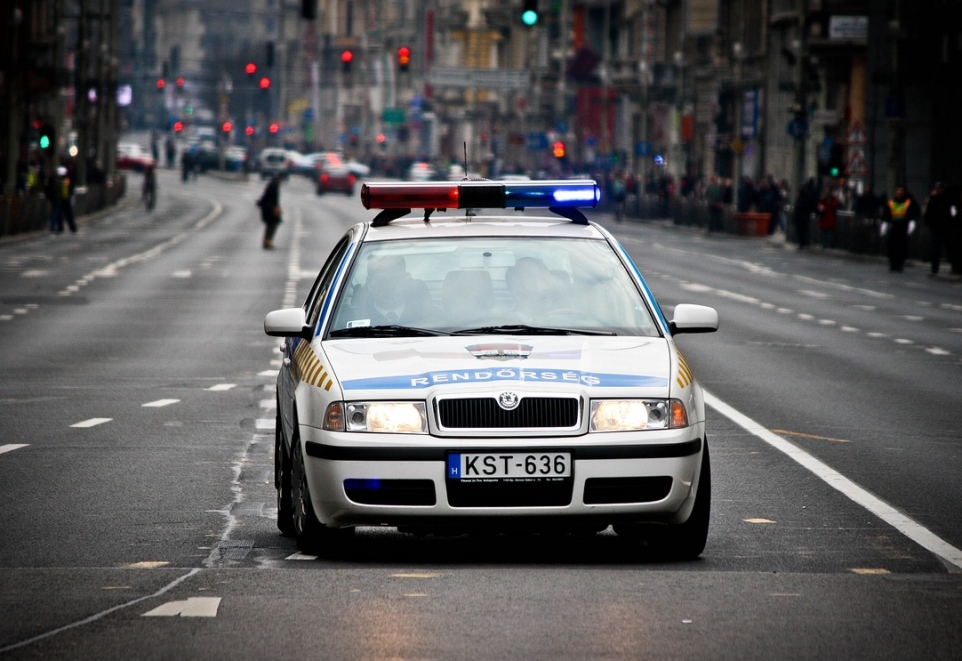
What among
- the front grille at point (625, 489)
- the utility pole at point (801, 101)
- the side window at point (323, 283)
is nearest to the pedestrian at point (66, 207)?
the utility pole at point (801, 101)

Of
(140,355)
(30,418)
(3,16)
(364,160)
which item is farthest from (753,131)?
(364,160)

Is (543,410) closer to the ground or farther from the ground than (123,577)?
farther from the ground

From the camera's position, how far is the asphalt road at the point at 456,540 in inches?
263

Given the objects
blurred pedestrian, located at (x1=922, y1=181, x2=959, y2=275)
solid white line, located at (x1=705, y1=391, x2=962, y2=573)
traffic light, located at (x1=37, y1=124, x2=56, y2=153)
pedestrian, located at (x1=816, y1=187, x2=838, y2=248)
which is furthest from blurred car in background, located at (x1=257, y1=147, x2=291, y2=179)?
solid white line, located at (x1=705, y1=391, x2=962, y2=573)

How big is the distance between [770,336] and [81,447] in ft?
42.3

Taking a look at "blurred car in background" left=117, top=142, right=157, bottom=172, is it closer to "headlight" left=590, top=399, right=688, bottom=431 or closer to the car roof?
the car roof

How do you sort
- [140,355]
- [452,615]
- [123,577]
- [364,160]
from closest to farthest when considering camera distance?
[452,615]
[123,577]
[140,355]
[364,160]

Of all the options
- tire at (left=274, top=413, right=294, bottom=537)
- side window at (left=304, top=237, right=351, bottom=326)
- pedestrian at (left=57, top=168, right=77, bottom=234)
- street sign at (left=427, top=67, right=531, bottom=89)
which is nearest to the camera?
tire at (left=274, top=413, right=294, bottom=537)

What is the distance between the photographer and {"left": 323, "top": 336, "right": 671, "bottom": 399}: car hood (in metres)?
8.09

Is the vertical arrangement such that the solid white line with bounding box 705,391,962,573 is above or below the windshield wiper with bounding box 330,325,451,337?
below

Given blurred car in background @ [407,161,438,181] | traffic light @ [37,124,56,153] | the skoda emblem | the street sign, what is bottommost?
blurred car in background @ [407,161,438,181]

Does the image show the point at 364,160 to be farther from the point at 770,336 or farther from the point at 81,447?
the point at 81,447

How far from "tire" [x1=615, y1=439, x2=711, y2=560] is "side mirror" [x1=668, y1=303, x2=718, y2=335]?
2.52 ft

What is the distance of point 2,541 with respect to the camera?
29.9 ft
